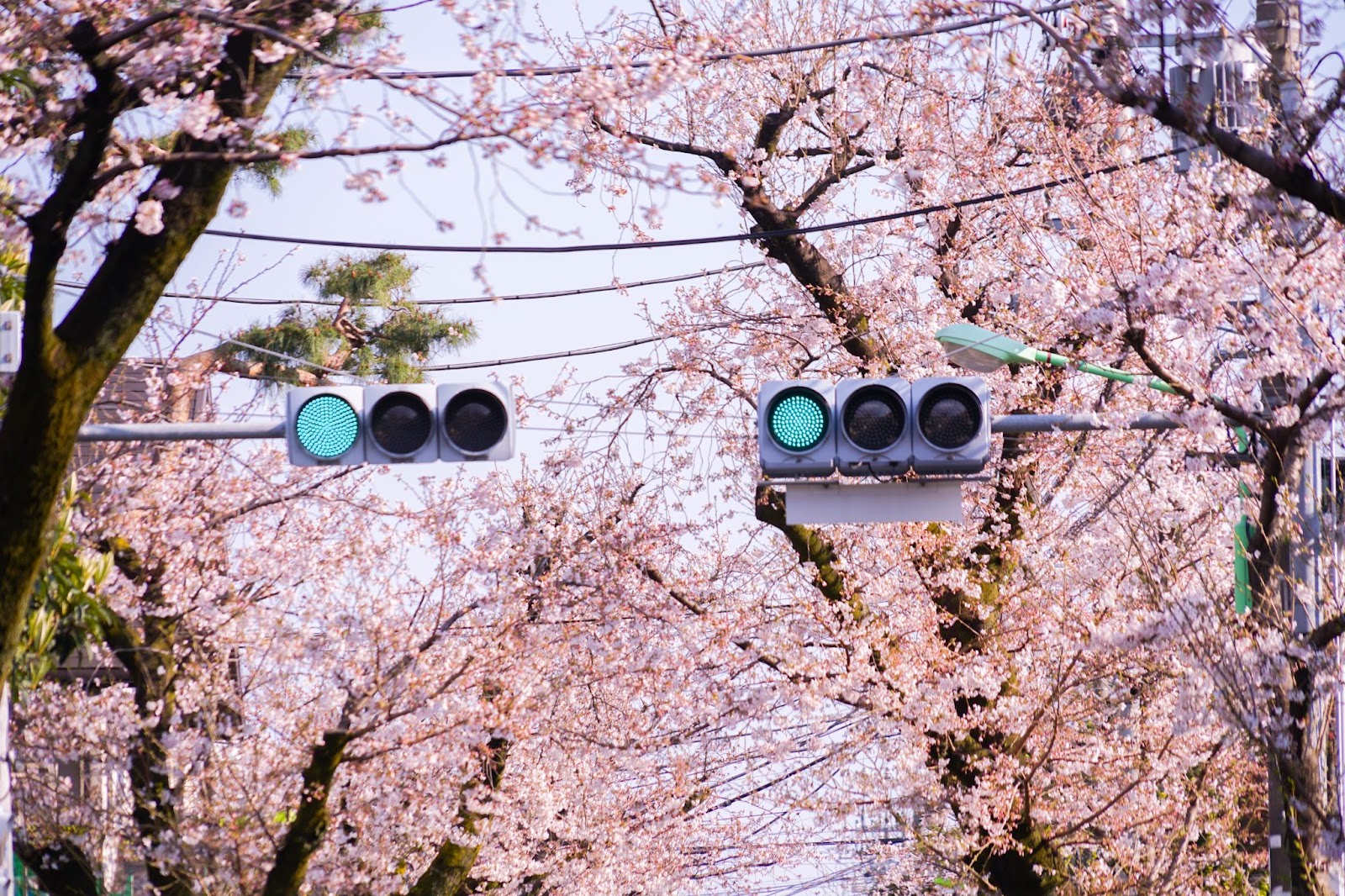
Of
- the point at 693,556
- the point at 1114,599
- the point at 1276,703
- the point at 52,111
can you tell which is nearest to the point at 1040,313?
the point at 1114,599

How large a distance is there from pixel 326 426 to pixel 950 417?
8.18 ft

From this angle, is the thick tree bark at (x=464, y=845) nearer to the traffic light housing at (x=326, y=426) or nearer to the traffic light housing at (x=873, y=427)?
the traffic light housing at (x=326, y=426)

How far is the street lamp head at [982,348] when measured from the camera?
6051 millimetres

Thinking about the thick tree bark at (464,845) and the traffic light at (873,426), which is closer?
the traffic light at (873,426)

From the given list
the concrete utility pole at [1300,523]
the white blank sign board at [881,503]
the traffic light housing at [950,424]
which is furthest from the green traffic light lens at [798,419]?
the concrete utility pole at [1300,523]

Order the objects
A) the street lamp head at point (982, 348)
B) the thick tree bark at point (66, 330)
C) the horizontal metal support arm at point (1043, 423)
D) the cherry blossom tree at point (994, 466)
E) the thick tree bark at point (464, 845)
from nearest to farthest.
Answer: the thick tree bark at point (66, 330)
the horizontal metal support arm at point (1043, 423)
the street lamp head at point (982, 348)
the cherry blossom tree at point (994, 466)
the thick tree bark at point (464, 845)

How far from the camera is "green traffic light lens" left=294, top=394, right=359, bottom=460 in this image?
562cm

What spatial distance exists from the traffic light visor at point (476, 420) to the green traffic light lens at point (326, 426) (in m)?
0.39

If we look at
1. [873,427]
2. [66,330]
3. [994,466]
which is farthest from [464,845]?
[66,330]

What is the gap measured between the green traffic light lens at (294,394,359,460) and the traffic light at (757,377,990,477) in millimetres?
1643

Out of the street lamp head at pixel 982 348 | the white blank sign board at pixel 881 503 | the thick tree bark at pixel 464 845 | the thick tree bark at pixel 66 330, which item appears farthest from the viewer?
the thick tree bark at pixel 464 845

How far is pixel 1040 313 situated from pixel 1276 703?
175 inches

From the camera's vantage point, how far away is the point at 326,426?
5633 millimetres

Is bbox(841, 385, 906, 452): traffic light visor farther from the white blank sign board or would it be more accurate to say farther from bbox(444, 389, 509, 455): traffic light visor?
bbox(444, 389, 509, 455): traffic light visor
